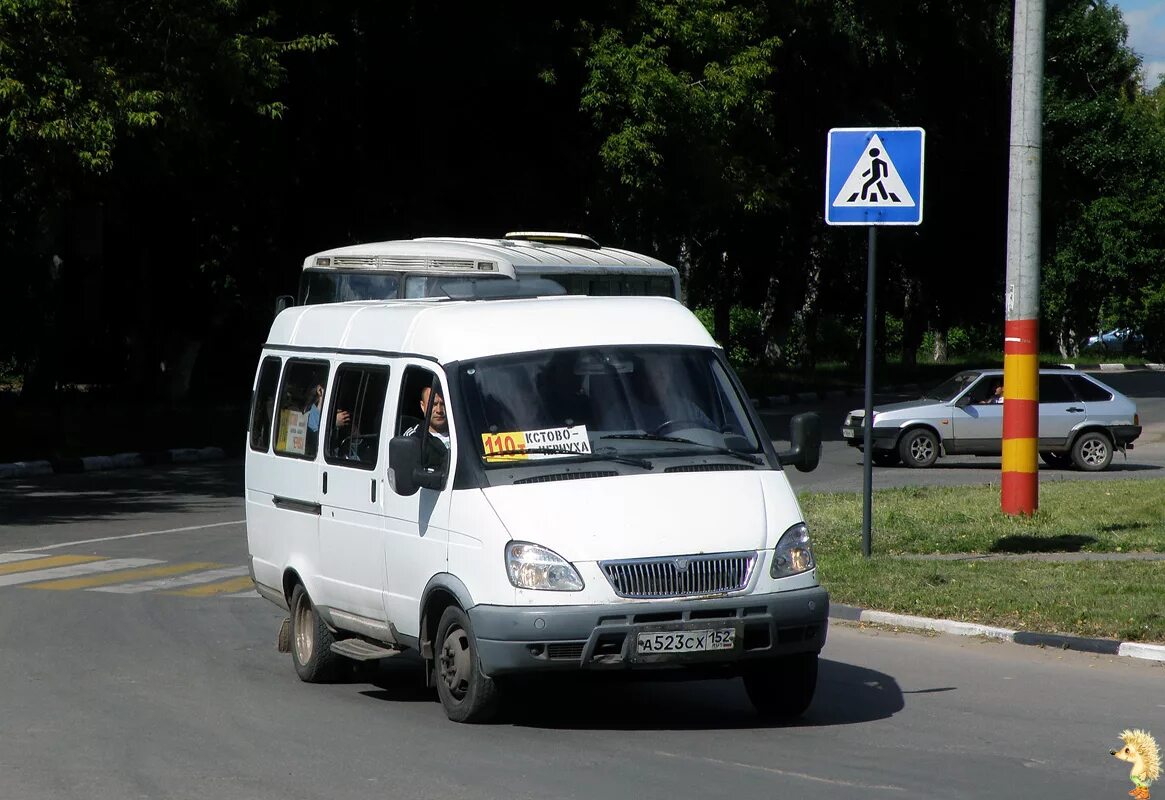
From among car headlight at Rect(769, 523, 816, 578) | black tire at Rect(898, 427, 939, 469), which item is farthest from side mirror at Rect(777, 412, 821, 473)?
black tire at Rect(898, 427, 939, 469)

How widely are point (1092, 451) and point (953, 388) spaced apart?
2.26 meters

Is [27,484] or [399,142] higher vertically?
[399,142]

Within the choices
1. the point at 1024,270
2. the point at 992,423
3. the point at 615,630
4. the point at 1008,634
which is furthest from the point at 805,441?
the point at 992,423

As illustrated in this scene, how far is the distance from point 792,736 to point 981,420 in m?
18.6

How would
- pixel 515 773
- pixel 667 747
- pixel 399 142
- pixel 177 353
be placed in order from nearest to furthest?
pixel 515 773 → pixel 667 747 → pixel 399 142 → pixel 177 353

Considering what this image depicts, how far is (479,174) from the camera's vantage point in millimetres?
33594

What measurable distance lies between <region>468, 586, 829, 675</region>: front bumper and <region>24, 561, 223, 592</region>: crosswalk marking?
6.94 metres

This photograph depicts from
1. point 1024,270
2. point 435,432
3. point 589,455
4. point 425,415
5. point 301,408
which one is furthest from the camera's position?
point 1024,270

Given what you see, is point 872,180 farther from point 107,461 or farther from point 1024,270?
point 107,461

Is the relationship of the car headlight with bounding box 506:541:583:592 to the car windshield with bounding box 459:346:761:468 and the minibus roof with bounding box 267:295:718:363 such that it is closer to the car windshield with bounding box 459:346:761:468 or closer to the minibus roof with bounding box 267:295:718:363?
the car windshield with bounding box 459:346:761:468

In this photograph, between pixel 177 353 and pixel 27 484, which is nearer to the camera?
pixel 27 484

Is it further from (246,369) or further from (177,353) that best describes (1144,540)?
(246,369)

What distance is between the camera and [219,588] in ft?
45.3

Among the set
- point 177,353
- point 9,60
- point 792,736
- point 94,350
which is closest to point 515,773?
point 792,736
